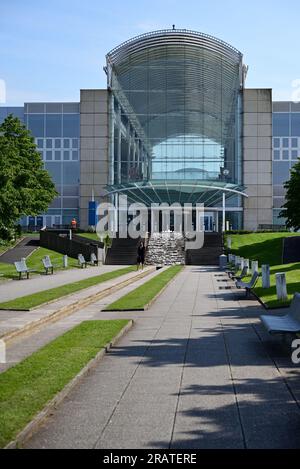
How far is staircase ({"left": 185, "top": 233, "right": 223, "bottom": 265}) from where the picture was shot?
Answer: 52.6 m

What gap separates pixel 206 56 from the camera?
66.9 meters

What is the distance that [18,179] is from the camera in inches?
1650

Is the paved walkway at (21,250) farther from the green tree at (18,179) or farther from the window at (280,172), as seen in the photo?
the window at (280,172)

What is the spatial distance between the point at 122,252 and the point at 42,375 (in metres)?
45.8

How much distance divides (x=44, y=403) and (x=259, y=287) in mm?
16856

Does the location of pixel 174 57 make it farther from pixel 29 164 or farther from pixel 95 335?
pixel 95 335

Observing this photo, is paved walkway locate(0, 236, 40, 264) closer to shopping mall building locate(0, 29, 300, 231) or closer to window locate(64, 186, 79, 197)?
shopping mall building locate(0, 29, 300, 231)

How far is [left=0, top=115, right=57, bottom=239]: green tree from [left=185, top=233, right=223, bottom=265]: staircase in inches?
514

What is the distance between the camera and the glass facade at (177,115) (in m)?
66.7

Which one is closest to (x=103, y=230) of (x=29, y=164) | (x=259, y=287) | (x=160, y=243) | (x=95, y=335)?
(x=160, y=243)

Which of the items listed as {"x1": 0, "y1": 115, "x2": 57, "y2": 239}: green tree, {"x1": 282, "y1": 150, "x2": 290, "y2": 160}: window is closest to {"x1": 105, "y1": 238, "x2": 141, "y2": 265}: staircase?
{"x1": 0, "y1": 115, "x2": 57, "y2": 239}: green tree

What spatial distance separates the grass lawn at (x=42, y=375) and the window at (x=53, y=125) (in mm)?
78028

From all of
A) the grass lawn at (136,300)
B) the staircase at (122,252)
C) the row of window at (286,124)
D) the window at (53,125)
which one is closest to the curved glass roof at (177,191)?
the staircase at (122,252)

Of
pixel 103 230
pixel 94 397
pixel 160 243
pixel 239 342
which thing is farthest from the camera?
pixel 103 230
